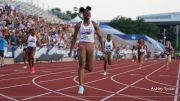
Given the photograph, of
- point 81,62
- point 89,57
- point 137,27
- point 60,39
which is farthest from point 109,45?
point 137,27

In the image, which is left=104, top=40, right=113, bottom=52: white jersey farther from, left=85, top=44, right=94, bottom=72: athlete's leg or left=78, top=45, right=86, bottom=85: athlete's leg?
left=78, top=45, right=86, bottom=85: athlete's leg

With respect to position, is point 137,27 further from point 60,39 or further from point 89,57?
point 89,57

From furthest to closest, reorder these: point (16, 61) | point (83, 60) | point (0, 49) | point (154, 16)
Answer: point (154, 16), point (16, 61), point (0, 49), point (83, 60)

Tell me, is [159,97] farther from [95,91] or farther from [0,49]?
[0,49]

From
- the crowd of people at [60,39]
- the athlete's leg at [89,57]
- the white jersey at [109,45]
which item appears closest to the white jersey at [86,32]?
the crowd of people at [60,39]

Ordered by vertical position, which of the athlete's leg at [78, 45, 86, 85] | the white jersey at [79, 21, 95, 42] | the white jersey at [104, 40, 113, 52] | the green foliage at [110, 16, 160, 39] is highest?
the green foliage at [110, 16, 160, 39]

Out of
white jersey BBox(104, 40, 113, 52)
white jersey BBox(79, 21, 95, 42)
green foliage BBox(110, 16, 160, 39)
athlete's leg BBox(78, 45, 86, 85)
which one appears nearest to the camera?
athlete's leg BBox(78, 45, 86, 85)

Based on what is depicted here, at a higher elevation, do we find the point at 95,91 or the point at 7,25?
the point at 7,25

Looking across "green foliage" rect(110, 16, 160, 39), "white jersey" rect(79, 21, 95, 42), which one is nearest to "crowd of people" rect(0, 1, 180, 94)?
"white jersey" rect(79, 21, 95, 42)

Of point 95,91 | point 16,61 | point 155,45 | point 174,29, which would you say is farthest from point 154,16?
point 95,91

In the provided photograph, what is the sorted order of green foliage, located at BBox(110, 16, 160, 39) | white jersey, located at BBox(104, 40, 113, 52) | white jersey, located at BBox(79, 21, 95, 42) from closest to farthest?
1. white jersey, located at BBox(79, 21, 95, 42)
2. white jersey, located at BBox(104, 40, 113, 52)
3. green foliage, located at BBox(110, 16, 160, 39)

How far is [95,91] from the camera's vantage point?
A: 1327 cm

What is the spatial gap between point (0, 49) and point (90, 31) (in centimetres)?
1578

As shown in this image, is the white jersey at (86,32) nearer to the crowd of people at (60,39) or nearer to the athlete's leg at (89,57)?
the crowd of people at (60,39)
